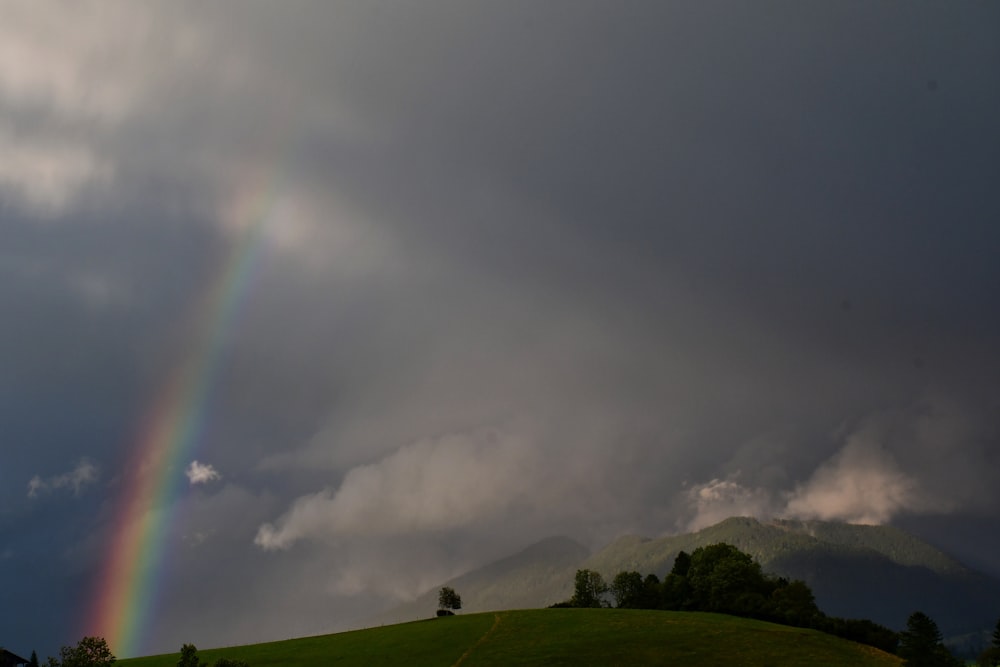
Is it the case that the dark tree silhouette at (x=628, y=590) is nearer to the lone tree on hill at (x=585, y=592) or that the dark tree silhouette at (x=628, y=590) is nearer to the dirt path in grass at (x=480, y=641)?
the lone tree on hill at (x=585, y=592)

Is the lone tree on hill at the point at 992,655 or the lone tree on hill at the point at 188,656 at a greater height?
the lone tree on hill at the point at 188,656

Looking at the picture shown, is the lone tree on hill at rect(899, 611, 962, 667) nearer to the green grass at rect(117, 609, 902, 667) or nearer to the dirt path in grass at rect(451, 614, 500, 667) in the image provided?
the green grass at rect(117, 609, 902, 667)

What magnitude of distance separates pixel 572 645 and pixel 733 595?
209ft

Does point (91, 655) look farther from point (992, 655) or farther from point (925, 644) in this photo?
point (992, 655)

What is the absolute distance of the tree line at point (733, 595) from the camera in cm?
11419

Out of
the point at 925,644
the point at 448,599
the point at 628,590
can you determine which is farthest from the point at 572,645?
the point at 448,599

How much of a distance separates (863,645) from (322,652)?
81684 mm

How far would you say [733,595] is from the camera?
150m

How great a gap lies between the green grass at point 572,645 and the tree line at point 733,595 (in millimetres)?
12221

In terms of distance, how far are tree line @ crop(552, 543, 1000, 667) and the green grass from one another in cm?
1222

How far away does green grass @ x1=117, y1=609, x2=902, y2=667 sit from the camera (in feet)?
298

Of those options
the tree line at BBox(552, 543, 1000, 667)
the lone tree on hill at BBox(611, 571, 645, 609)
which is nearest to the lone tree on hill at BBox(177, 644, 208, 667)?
the tree line at BBox(552, 543, 1000, 667)

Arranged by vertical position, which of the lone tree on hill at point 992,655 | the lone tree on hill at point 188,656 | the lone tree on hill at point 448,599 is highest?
the lone tree on hill at point 448,599

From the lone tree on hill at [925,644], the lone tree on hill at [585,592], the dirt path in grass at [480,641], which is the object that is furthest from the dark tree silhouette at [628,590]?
the lone tree on hill at [925,644]
